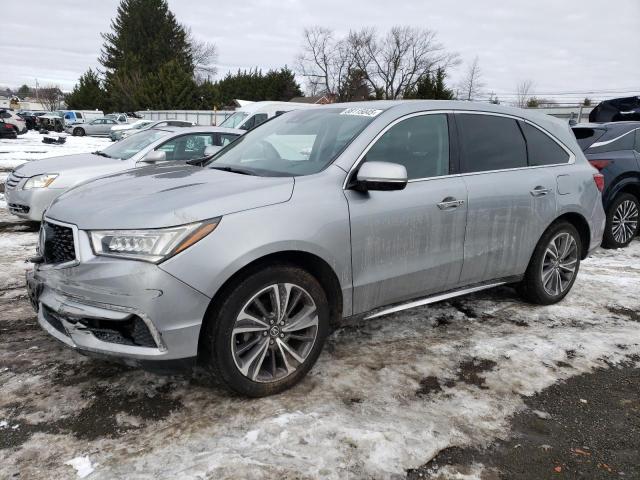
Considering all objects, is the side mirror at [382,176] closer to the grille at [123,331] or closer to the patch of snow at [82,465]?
the grille at [123,331]

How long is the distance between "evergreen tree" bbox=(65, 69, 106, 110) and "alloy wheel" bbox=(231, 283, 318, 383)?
66782 mm

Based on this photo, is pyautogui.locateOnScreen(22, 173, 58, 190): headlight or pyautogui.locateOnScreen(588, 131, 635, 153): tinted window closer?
pyautogui.locateOnScreen(22, 173, 58, 190): headlight

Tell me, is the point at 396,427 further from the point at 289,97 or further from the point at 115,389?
the point at 289,97

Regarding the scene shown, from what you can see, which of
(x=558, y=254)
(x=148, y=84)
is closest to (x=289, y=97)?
(x=148, y=84)

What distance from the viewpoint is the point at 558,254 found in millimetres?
4488

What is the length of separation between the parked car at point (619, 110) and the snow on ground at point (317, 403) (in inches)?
279

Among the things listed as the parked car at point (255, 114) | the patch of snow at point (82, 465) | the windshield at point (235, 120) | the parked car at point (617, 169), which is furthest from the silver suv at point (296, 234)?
the windshield at point (235, 120)

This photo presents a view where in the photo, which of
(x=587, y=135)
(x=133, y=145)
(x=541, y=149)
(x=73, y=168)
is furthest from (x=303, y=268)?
(x=587, y=135)

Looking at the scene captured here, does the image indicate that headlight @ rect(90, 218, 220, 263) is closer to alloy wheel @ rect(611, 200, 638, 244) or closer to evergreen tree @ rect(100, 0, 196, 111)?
alloy wheel @ rect(611, 200, 638, 244)

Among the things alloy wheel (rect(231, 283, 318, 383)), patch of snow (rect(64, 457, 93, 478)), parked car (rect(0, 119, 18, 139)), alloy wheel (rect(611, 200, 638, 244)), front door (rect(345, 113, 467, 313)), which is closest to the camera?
patch of snow (rect(64, 457, 93, 478))

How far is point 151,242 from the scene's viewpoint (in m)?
2.54

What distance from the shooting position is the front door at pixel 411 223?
3176 mm

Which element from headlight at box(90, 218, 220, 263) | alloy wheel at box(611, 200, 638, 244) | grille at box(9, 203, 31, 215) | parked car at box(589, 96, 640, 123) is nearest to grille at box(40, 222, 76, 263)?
headlight at box(90, 218, 220, 263)

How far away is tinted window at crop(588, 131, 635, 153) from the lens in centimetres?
722
